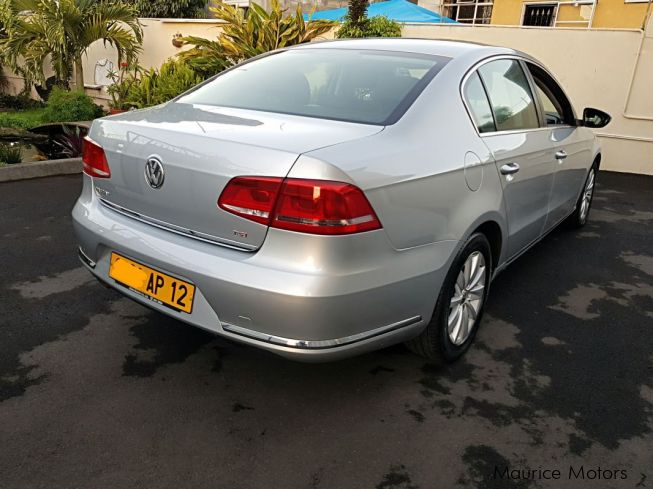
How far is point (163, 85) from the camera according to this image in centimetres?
740

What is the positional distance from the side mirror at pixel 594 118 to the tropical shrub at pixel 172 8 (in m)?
13.7

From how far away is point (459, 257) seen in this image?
7.83 ft

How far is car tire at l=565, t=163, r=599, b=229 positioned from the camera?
484 cm

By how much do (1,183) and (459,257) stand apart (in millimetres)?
5151

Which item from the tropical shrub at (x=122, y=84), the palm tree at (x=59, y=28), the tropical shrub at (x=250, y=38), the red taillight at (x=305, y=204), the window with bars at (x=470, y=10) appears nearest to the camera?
the red taillight at (x=305, y=204)

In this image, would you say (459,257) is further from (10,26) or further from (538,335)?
(10,26)

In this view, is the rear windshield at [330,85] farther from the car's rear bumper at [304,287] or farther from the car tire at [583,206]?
the car tire at [583,206]

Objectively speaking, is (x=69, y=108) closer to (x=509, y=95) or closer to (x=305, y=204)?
(x=509, y=95)

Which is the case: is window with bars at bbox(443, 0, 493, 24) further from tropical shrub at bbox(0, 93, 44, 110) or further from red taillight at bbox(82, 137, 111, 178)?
red taillight at bbox(82, 137, 111, 178)

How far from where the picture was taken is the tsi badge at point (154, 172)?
2.12 meters

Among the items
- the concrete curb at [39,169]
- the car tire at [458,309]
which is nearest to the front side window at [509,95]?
the car tire at [458,309]

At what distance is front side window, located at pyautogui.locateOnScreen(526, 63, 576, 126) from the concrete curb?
5023 mm

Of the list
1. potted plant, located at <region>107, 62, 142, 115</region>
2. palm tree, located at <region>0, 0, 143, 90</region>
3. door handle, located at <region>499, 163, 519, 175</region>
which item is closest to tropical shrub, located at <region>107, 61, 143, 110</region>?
potted plant, located at <region>107, 62, 142, 115</region>

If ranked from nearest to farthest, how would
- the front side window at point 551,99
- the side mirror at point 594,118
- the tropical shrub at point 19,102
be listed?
1. the front side window at point 551,99
2. the side mirror at point 594,118
3. the tropical shrub at point 19,102
